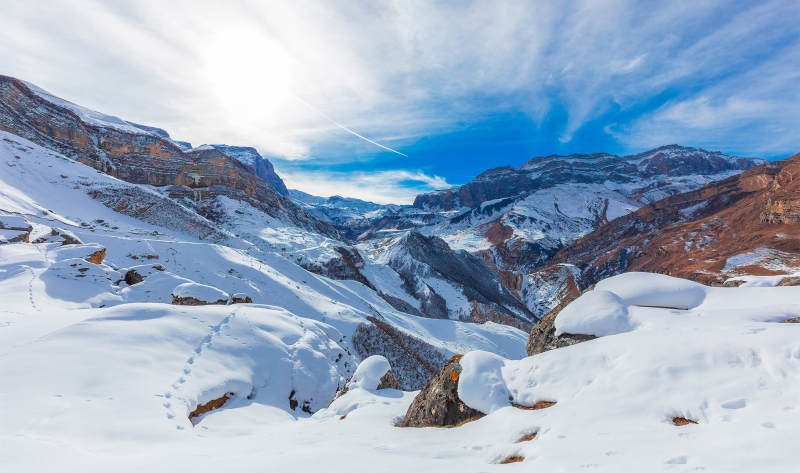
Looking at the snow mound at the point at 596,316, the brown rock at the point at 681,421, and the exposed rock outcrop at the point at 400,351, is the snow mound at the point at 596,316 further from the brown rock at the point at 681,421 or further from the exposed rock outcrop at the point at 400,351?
the exposed rock outcrop at the point at 400,351

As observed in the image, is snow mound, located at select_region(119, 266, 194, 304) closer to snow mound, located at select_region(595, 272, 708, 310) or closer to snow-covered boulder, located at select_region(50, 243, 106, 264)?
snow-covered boulder, located at select_region(50, 243, 106, 264)

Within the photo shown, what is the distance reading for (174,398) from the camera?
8656mm

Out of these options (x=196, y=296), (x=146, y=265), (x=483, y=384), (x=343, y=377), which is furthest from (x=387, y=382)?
(x=146, y=265)

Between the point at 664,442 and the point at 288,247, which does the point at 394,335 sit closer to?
the point at 664,442

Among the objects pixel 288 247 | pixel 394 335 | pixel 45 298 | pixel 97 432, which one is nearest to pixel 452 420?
pixel 97 432

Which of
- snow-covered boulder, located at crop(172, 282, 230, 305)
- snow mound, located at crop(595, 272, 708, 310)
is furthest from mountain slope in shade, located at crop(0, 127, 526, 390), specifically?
snow mound, located at crop(595, 272, 708, 310)

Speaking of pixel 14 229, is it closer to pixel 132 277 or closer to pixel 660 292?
pixel 132 277

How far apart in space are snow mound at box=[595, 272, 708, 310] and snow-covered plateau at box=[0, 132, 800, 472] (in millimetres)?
39

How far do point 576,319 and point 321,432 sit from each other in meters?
6.17

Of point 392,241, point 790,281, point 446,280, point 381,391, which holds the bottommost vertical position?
point 381,391

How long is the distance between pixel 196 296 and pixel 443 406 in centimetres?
1707

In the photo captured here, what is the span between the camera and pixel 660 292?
7.96 metres

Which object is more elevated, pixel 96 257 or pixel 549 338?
pixel 549 338

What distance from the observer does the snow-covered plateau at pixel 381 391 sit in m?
4.34
